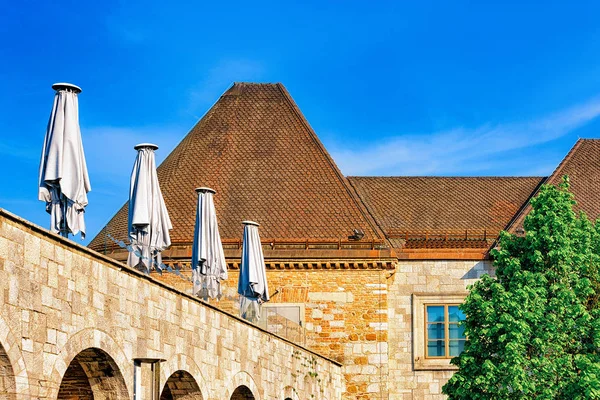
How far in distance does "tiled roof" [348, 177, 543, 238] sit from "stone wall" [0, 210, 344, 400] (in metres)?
13.8

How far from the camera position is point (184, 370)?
1844 cm

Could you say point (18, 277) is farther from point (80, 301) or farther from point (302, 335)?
point (302, 335)

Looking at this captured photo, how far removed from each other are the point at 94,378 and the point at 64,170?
2.89m

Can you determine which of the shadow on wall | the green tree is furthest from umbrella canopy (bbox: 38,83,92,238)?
the shadow on wall

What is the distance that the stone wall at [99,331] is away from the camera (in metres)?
12.4

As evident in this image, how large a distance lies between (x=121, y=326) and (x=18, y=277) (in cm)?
339

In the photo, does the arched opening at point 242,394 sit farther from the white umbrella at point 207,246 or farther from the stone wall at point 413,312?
the stone wall at point 413,312

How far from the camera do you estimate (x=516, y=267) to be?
2864 centimetres

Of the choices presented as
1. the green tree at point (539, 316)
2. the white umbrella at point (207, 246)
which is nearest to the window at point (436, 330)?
the green tree at point (539, 316)

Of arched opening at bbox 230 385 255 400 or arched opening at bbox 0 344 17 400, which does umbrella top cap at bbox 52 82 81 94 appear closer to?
arched opening at bbox 0 344 17 400

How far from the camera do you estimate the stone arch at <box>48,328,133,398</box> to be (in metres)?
13.3

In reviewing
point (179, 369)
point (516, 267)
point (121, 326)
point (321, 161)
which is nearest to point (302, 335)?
point (516, 267)

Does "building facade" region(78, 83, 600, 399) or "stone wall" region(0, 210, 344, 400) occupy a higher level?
"building facade" region(78, 83, 600, 399)

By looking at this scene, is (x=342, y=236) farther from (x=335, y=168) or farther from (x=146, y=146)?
(x=146, y=146)
